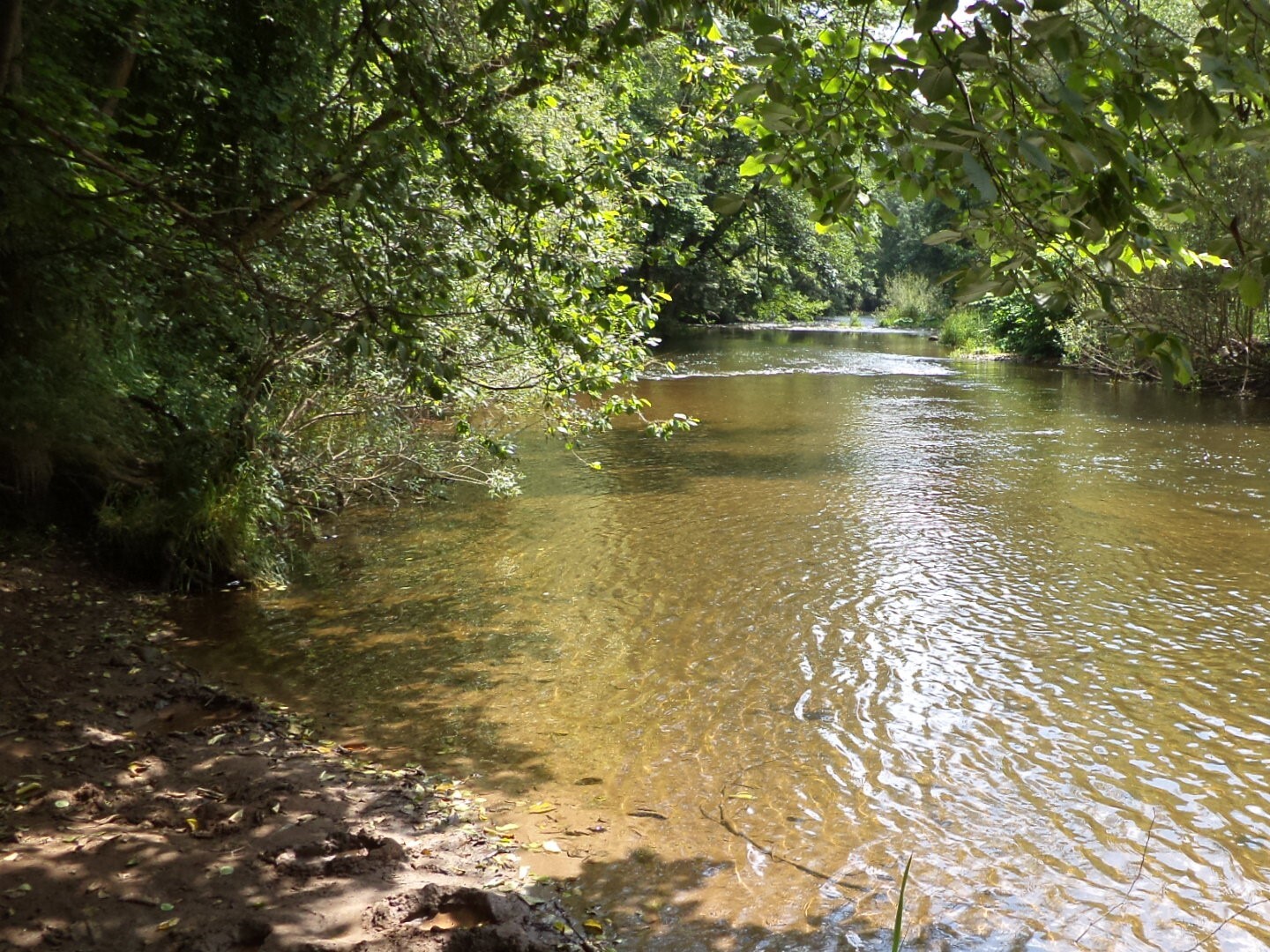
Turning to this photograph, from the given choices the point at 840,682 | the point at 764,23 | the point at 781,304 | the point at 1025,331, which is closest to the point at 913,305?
the point at 781,304

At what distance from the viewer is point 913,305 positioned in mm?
54062

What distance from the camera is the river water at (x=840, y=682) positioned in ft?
13.8

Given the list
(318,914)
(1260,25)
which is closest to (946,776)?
(318,914)

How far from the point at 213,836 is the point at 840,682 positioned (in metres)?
3.94

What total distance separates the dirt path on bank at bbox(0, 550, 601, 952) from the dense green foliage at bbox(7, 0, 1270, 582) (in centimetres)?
195

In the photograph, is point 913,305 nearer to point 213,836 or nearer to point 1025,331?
point 1025,331

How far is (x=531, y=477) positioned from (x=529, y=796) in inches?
332

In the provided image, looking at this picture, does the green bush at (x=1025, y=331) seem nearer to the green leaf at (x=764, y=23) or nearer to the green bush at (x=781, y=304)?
the green bush at (x=781, y=304)

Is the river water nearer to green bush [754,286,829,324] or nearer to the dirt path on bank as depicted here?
the dirt path on bank

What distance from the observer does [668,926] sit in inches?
150

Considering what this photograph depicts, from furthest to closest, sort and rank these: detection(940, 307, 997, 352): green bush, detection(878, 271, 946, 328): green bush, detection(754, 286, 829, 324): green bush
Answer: detection(878, 271, 946, 328): green bush < detection(754, 286, 829, 324): green bush < detection(940, 307, 997, 352): green bush

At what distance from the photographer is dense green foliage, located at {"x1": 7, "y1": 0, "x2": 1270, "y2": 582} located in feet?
9.29

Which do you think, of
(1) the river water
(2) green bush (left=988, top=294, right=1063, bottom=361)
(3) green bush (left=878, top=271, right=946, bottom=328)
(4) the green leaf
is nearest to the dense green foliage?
(4) the green leaf

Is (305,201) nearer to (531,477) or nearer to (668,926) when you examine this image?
(668,926)
